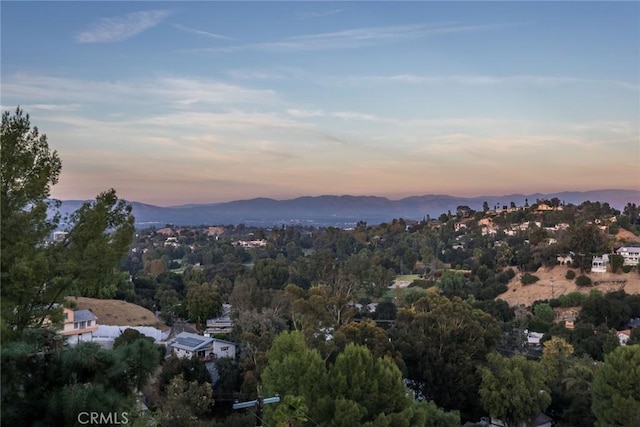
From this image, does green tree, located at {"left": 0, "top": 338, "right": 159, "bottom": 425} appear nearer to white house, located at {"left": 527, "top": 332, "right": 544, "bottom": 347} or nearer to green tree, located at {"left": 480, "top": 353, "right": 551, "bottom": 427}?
green tree, located at {"left": 480, "top": 353, "right": 551, "bottom": 427}

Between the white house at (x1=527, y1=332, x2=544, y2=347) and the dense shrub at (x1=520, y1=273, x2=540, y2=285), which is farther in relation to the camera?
the dense shrub at (x1=520, y1=273, x2=540, y2=285)

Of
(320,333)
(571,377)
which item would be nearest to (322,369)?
(320,333)

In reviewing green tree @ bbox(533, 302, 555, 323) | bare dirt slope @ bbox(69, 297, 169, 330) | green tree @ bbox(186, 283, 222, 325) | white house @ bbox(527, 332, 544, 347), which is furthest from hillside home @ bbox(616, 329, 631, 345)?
bare dirt slope @ bbox(69, 297, 169, 330)

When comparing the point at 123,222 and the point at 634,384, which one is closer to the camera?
the point at 123,222

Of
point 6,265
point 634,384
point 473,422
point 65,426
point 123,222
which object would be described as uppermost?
point 123,222

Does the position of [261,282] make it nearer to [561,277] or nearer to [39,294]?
[561,277]

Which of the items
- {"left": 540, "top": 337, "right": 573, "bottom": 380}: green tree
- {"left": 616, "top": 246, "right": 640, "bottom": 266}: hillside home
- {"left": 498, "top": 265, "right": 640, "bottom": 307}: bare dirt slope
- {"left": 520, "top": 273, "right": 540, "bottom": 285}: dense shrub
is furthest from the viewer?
{"left": 616, "top": 246, "right": 640, "bottom": 266}: hillside home

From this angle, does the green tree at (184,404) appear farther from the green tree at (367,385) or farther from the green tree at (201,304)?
the green tree at (201,304)
